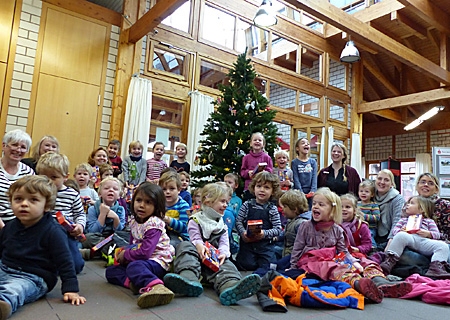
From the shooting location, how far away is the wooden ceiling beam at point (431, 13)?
675 cm

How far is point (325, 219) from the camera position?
256 centimetres

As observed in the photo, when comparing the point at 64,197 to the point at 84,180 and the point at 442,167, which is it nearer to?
the point at 84,180

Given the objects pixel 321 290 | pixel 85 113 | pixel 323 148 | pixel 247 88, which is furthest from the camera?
pixel 323 148

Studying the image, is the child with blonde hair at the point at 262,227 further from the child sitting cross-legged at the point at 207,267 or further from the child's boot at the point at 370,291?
the child's boot at the point at 370,291

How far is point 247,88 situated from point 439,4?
5630 mm

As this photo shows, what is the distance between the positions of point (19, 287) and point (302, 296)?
1455mm

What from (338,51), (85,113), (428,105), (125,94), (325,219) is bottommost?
(325,219)

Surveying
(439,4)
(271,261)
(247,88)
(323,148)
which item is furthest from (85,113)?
(439,4)

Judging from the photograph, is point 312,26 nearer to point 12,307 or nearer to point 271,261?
point 271,261

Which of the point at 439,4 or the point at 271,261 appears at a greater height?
the point at 439,4

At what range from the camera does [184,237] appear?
2.69 metres

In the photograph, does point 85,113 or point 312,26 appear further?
point 312,26

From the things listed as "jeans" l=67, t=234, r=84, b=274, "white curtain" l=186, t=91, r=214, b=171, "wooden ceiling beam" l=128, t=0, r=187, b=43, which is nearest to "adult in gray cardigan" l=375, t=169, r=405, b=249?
"jeans" l=67, t=234, r=84, b=274

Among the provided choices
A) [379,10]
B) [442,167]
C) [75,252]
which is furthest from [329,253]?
[379,10]
